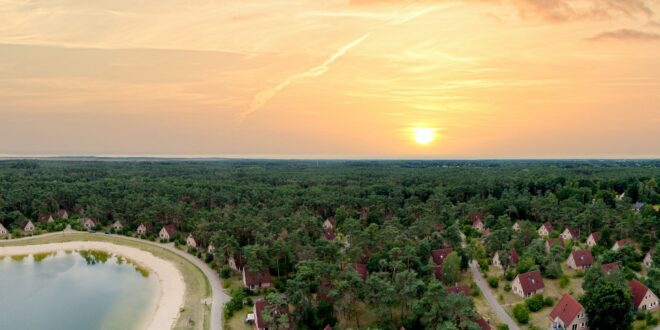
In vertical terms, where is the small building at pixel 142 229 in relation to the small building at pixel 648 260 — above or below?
below

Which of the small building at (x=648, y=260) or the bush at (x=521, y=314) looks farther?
the small building at (x=648, y=260)

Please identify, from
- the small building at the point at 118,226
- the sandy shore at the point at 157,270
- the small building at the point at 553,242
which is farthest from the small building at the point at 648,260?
the small building at the point at 118,226

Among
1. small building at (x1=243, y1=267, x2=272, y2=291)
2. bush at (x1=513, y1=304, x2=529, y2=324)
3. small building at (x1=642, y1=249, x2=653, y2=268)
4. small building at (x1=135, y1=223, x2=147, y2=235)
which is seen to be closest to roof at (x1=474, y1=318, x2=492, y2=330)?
bush at (x1=513, y1=304, x2=529, y2=324)

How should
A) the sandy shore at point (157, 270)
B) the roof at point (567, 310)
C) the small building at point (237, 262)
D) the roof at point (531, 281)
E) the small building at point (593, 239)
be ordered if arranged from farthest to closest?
1. the small building at point (593, 239)
2. the small building at point (237, 262)
3. the roof at point (531, 281)
4. the sandy shore at point (157, 270)
5. the roof at point (567, 310)

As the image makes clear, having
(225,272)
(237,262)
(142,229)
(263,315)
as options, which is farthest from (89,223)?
(263,315)

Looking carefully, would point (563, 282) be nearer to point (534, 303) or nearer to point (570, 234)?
point (534, 303)

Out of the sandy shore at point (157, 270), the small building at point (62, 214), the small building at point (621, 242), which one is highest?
the small building at point (621, 242)

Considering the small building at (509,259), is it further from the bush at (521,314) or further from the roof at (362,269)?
the roof at (362,269)
